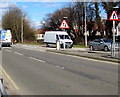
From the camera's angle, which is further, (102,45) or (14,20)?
(14,20)

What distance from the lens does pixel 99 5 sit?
53938 mm

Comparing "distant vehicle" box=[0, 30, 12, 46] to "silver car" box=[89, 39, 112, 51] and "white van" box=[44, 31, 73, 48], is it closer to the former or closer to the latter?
"white van" box=[44, 31, 73, 48]

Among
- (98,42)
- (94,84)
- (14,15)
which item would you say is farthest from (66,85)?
(14,15)

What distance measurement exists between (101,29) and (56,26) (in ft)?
47.1

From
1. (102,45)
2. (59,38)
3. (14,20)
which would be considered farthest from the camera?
(14,20)

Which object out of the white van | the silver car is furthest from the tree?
the silver car

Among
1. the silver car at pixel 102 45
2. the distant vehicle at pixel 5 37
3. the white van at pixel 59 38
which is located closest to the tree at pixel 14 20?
the distant vehicle at pixel 5 37

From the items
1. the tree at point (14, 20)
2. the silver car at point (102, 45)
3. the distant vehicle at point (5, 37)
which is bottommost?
the silver car at point (102, 45)

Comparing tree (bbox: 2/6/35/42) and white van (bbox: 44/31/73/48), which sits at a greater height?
tree (bbox: 2/6/35/42)

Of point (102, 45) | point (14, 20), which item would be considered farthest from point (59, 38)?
point (14, 20)

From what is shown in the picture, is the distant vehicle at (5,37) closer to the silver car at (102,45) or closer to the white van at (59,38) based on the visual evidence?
the white van at (59,38)

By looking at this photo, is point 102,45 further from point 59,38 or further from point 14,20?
point 14,20

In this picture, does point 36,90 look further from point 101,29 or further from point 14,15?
point 14,15

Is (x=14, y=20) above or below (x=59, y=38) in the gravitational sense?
above
